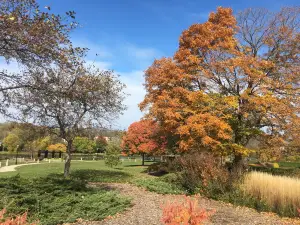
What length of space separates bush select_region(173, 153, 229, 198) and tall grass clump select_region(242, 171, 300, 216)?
95cm

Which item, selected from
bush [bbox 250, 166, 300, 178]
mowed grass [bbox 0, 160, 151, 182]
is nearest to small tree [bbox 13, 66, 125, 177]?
mowed grass [bbox 0, 160, 151, 182]

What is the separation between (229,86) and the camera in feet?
45.3

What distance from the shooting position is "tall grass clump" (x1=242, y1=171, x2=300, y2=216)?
812 centimetres

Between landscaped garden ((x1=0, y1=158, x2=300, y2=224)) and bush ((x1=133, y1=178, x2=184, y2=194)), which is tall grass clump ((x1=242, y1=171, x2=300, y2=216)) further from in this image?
bush ((x1=133, y1=178, x2=184, y2=194))

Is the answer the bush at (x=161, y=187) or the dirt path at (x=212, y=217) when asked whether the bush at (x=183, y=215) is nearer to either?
the dirt path at (x=212, y=217)

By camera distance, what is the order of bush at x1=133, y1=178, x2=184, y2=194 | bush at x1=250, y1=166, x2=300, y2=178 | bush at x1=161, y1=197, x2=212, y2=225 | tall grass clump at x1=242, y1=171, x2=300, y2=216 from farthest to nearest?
1. bush at x1=250, y1=166, x2=300, y2=178
2. bush at x1=133, y1=178, x2=184, y2=194
3. tall grass clump at x1=242, y1=171, x2=300, y2=216
4. bush at x1=161, y1=197, x2=212, y2=225

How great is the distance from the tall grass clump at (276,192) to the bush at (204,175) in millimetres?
953

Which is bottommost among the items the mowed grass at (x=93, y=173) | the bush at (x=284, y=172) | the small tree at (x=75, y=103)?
the mowed grass at (x=93, y=173)

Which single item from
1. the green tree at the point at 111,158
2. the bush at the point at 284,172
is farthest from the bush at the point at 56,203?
the green tree at the point at 111,158

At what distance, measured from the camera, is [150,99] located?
16.6m

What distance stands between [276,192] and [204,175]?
2729 mm

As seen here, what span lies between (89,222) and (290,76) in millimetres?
11079

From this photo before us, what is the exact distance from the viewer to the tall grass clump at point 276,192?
812 centimetres

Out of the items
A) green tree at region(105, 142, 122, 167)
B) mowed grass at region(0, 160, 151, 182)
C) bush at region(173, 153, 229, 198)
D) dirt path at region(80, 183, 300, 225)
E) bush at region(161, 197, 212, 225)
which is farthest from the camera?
green tree at region(105, 142, 122, 167)
